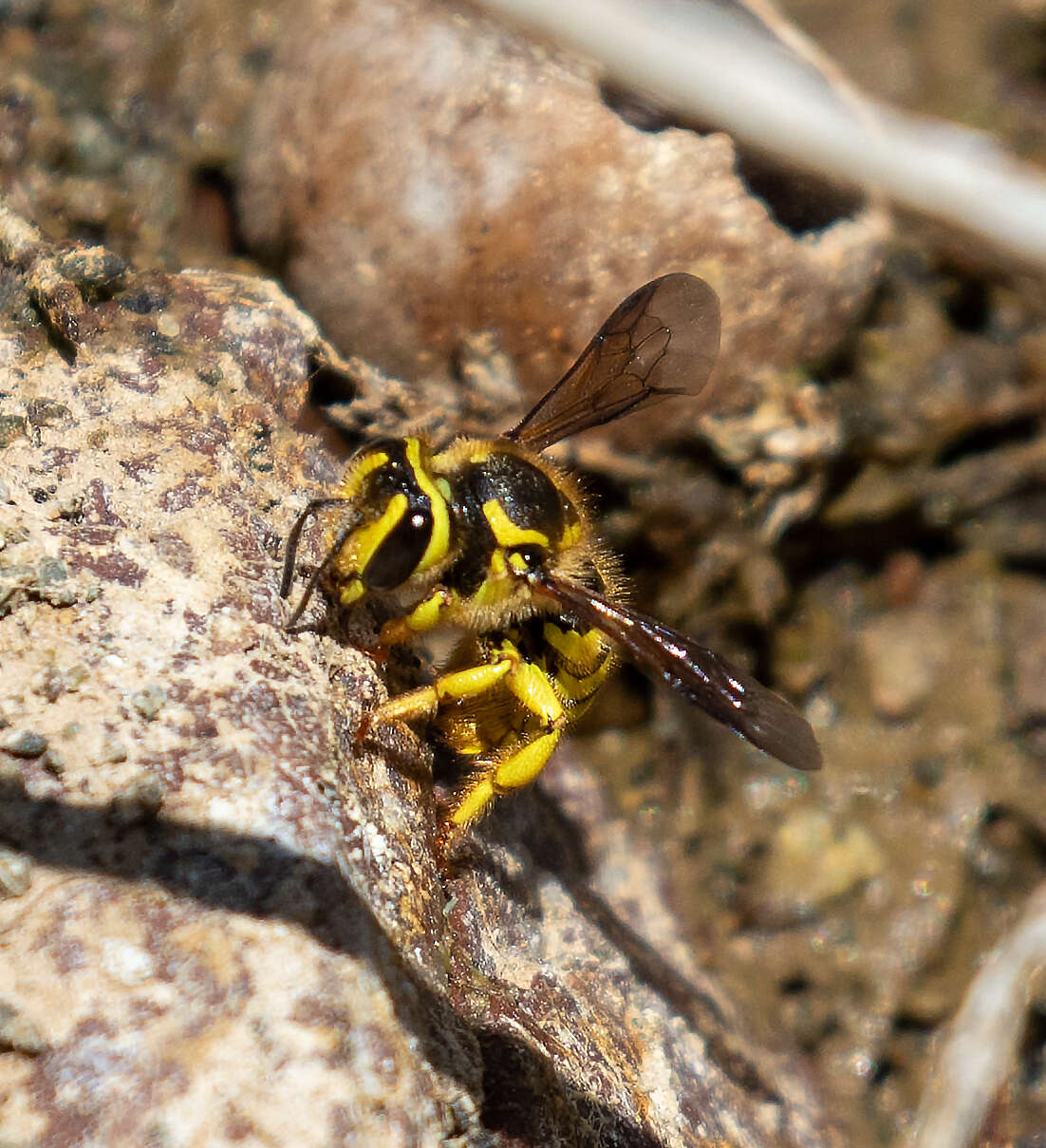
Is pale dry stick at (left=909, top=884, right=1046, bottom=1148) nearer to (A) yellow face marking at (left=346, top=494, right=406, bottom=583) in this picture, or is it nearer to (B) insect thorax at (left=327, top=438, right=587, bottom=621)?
(B) insect thorax at (left=327, top=438, right=587, bottom=621)

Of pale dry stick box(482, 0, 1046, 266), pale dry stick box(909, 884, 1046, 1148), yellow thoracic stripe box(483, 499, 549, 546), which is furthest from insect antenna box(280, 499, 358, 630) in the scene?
pale dry stick box(909, 884, 1046, 1148)

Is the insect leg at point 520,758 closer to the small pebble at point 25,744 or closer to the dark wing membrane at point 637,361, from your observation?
the dark wing membrane at point 637,361

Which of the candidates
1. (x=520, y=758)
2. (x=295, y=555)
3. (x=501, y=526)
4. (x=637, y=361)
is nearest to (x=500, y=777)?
(x=520, y=758)

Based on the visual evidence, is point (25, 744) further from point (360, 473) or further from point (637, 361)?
point (637, 361)

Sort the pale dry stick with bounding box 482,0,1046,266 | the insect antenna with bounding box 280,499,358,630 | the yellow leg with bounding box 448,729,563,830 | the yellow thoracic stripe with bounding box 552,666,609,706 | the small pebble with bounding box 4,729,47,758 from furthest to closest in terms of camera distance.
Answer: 1. the yellow thoracic stripe with bounding box 552,666,609,706
2. the pale dry stick with bounding box 482,0,1046,266
3. the yellow leg with bounding box 448,729,563,830
4. the insect antenna with bounding box 280,499,358,630
5. the small pebble with bounding box 4,729,47,758

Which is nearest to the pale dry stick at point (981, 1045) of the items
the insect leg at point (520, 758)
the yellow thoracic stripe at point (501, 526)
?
the insect leg at point (520, 758)

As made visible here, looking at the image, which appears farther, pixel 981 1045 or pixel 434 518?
pixel 981 1045

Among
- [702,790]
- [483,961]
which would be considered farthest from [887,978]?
[483,961]
